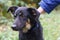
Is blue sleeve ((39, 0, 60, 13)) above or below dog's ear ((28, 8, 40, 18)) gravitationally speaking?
above

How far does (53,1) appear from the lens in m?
5.33

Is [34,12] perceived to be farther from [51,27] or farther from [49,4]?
[51,27]

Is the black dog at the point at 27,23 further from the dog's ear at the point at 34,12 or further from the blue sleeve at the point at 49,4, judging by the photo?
the blue sleeve at the point at 49,4

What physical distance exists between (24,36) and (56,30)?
250cm

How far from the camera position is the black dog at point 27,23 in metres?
5.60

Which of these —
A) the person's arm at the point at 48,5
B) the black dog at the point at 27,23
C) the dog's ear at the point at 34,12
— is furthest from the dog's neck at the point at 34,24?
the person's arm at the point at 48,5

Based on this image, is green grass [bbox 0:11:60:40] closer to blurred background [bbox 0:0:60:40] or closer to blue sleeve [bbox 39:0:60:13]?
blurred background [bbox 0:0:60:40]

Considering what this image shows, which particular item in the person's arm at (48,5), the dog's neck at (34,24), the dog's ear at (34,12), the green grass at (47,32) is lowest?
the green grass at (47,32)

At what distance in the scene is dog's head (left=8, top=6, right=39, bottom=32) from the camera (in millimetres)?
5574

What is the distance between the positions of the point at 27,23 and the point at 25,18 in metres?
0.13

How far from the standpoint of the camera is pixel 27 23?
226 inches

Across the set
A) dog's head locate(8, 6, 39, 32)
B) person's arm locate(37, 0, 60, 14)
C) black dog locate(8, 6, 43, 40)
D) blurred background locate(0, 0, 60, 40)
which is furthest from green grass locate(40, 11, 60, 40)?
person's arm locate(37, 0, 60, 14)

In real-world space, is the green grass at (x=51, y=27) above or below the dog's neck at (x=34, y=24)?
below

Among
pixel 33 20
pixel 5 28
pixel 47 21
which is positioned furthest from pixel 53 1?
pixel 47 21
